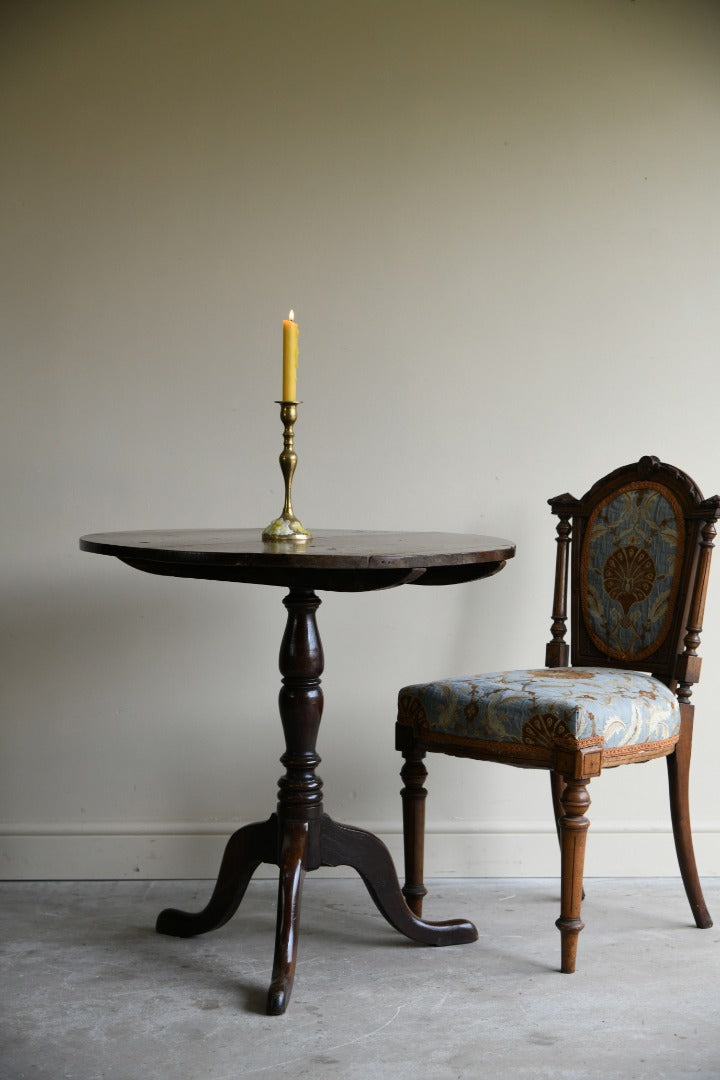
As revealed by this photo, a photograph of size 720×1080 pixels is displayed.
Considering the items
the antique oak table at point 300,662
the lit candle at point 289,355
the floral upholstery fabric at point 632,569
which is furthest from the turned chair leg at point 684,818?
the lit candle at point 289,355

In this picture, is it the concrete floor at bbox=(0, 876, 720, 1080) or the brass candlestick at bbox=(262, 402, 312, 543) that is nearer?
the concrete floor at bbox=(0, 876, 720, 1080)

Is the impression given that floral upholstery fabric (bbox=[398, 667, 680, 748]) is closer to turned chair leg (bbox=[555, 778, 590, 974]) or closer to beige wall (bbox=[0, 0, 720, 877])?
turned chair leg (bbox=[555, 778, 590, 974])

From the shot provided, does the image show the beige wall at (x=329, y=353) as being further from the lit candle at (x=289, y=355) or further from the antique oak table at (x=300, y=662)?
the lit candle at (x=289, y=355)

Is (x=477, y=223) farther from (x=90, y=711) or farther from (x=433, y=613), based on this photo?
(x=90, y=711)

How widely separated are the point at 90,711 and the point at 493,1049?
1.38 m

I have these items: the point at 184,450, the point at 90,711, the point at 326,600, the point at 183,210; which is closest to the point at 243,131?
the point at 183,210

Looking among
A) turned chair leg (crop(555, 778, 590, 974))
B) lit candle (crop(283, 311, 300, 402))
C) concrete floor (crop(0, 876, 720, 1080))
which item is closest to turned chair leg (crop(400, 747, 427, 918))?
concrete floor (crop(0, 876, 720, 1080))

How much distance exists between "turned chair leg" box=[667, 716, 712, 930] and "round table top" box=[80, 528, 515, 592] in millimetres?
646

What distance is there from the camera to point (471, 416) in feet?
9.20

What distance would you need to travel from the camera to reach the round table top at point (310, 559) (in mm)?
1728

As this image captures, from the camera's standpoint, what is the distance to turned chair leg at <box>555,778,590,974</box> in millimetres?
2061

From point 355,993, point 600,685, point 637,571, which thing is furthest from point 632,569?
point 355,993

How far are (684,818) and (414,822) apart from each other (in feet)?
1.89

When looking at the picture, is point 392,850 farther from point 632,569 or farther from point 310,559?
point 310,559
